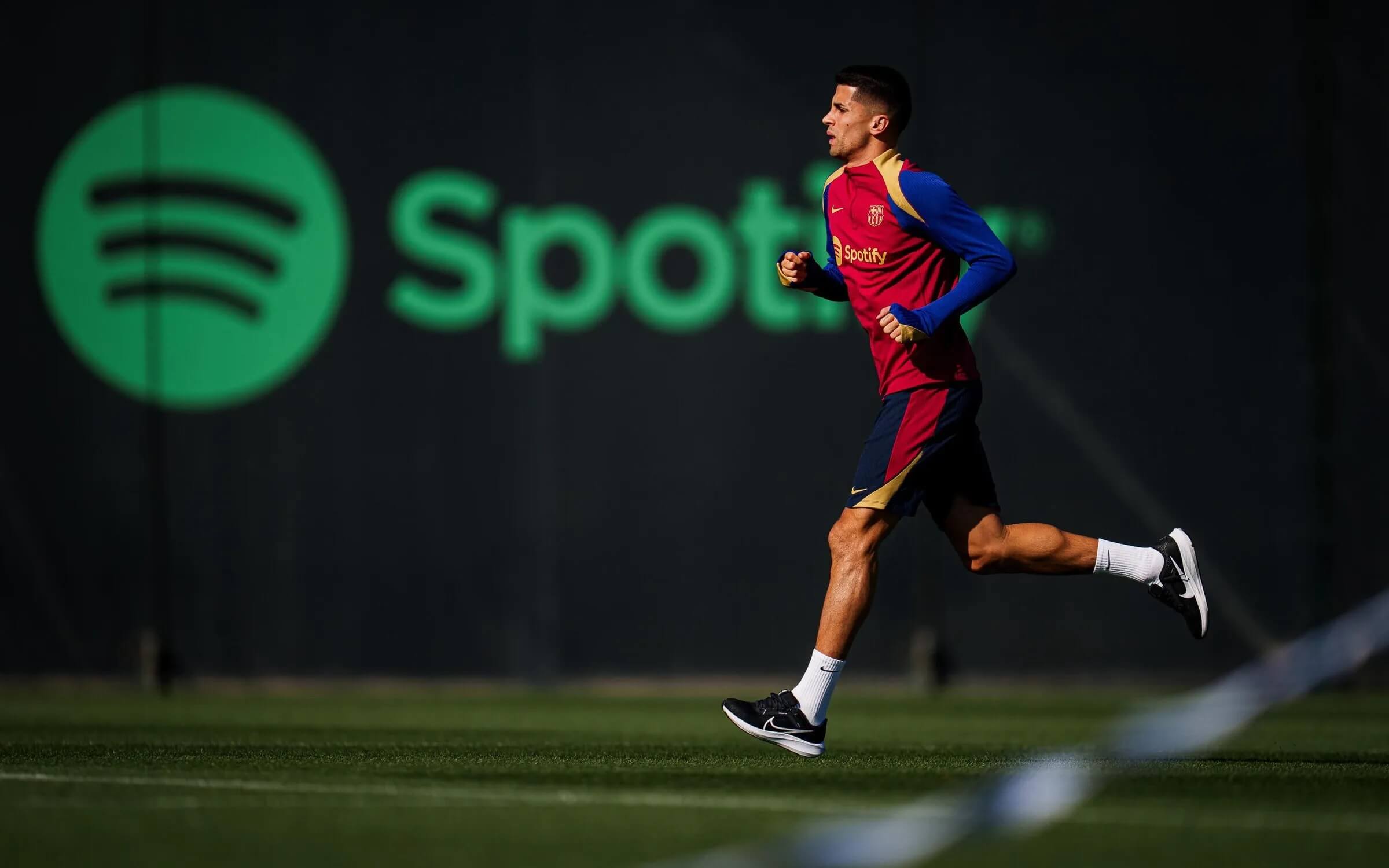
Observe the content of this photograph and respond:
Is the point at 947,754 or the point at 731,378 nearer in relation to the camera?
the point at 947,754

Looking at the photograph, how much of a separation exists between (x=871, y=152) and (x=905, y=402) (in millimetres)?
747

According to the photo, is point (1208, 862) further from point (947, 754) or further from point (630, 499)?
point (630, 499)

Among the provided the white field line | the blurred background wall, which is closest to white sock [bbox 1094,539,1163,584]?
the white field line

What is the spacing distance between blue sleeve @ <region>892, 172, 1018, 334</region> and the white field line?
5.19 ft

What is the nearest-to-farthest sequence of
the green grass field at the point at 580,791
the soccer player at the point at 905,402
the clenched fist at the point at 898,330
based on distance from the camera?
the green grass field at the point at 580,791 < the clenched fist at the point at 898,330 < the soccer player at the point at 905,402

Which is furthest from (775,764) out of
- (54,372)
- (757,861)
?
(54,372)

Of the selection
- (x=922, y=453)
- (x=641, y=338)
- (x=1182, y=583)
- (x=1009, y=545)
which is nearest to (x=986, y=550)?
(x=1009, y=545)

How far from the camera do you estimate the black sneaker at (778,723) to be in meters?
5.12

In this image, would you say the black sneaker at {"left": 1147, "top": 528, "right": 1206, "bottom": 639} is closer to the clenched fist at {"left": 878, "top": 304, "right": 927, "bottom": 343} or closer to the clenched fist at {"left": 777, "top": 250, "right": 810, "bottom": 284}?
the clenched fist at {"left": 878, "top": 304, "right": 927, "bottom": 343}

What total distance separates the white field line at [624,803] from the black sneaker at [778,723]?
848 millimetres

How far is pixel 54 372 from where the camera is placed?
371 inches

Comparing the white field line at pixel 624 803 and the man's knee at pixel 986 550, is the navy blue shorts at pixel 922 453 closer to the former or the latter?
the man's knee at pixel 986 550

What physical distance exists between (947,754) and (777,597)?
3695mm

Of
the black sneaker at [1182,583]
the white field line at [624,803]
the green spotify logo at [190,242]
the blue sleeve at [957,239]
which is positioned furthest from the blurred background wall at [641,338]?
A: the white field line at [624,803]
